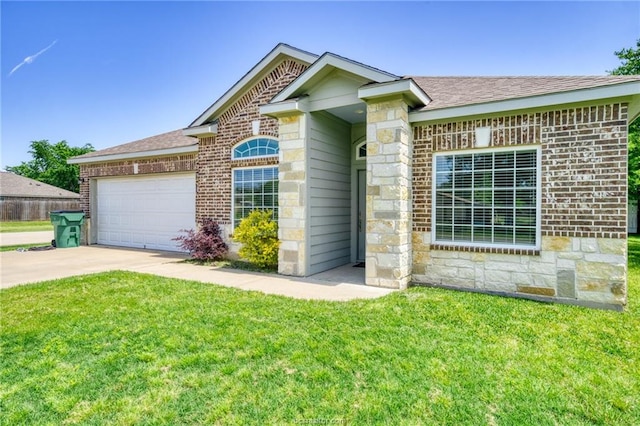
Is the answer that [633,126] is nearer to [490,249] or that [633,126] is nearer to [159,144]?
[490,249]

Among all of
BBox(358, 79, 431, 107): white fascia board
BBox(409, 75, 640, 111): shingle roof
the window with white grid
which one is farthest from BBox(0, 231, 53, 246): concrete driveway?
BBox(409, 75, 640, 111): shingle roof

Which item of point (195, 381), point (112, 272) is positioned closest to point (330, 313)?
point (195, 381)

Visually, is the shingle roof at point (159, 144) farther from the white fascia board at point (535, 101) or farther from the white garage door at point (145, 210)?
the white fascia board at point (535, 101)

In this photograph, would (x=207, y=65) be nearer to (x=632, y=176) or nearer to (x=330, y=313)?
(x=330, y=313)

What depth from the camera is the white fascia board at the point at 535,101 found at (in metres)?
4.84

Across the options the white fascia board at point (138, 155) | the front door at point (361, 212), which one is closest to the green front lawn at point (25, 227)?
the white fascia board at point (138, 155)

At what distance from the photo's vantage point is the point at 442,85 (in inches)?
313

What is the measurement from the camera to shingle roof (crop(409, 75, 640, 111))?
528 centimetres

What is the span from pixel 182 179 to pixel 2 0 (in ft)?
19.2

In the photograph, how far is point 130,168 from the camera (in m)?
11.7

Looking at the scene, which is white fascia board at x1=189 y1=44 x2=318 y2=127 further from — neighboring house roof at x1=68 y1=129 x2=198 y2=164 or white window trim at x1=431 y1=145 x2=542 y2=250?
white window trim at x1=431 y1=145 x2=542 y2=250

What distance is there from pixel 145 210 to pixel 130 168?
1.53 m

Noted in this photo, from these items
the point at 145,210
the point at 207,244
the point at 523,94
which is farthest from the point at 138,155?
the point at 523,94

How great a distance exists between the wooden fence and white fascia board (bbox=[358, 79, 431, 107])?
34.4 meters
